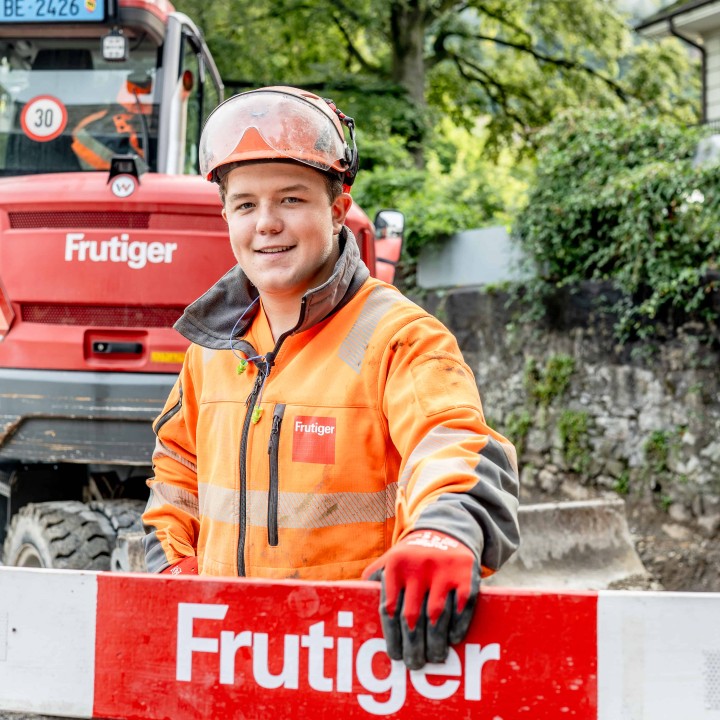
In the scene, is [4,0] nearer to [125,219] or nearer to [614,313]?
[125,219]

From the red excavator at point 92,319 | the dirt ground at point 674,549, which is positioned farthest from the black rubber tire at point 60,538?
the dirt ground at point 674,549

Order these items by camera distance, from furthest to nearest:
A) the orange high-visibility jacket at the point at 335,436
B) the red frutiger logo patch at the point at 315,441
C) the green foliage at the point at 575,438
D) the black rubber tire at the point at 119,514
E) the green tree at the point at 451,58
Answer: the green tree at the point at 451,58 < the green foliage at the point at 575,438 < the black rubber tire at the point at 119,514 < the red frutiger logo patch at the point at 315,441 < the orange high-visibility jacket at the point at 335,436

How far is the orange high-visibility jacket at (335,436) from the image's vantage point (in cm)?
187

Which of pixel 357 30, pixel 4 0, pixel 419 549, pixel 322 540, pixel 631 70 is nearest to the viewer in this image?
pixel 419 549

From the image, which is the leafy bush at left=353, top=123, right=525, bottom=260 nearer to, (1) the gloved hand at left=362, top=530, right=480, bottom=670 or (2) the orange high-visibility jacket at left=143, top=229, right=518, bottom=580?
(2) the orange high-visibility jacket at left=143, top=229, right=518, bottom=580

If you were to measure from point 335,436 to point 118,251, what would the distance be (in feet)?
10.3

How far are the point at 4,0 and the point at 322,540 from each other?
453 cm

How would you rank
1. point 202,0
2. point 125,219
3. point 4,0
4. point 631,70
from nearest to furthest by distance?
point 125,219
point 4,0
point 202,0
point 631,70

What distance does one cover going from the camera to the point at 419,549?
1.54 metres

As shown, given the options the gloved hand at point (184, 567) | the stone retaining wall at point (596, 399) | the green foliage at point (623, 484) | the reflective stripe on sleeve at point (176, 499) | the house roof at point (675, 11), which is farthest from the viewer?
the house roof at point (675, 11)

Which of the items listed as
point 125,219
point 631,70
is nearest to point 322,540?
point 125,219

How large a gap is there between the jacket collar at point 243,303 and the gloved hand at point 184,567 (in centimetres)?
49

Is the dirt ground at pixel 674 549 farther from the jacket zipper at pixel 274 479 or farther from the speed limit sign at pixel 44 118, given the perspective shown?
the jacket zipper at pixel 274 479

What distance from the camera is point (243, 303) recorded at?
2.39 meters
